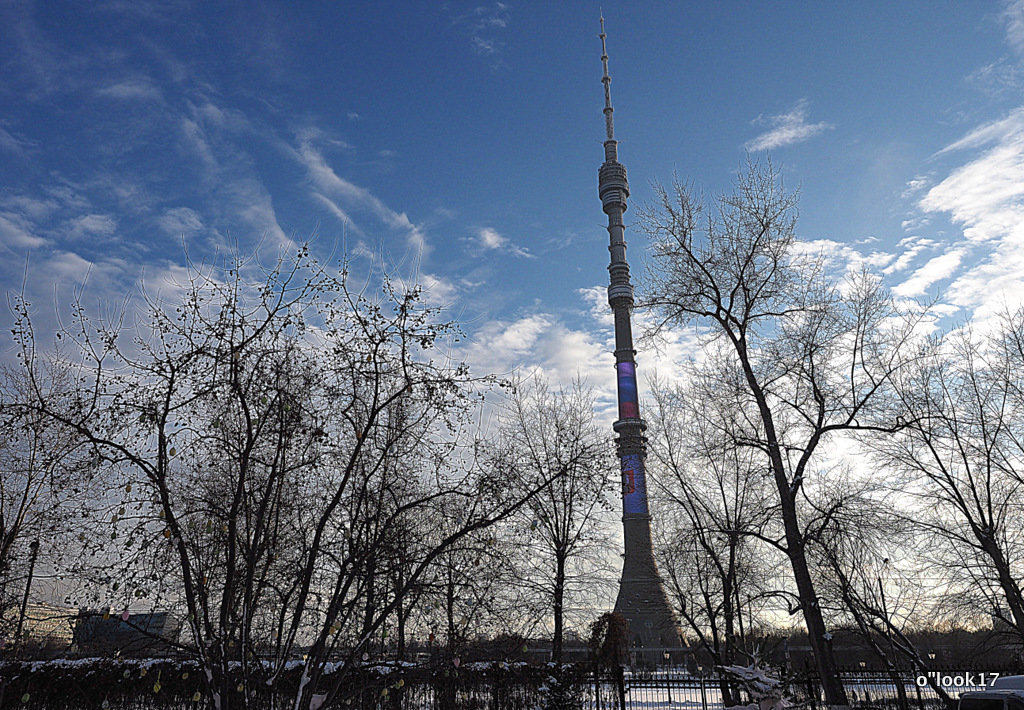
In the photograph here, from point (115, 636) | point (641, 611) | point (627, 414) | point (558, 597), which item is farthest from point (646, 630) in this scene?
point (115, 636)

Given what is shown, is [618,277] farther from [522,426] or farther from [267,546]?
[267,546]

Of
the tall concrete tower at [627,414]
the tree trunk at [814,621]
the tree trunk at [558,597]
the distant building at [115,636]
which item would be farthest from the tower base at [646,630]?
the distant building at [115,636]

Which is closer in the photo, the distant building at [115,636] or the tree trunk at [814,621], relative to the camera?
the distant building at [115,636]

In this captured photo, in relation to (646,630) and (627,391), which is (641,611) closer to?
(646,630)

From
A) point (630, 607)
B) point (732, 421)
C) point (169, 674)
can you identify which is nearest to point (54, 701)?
point (169, 674)

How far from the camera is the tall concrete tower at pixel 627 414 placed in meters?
63.2

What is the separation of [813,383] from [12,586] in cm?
1690

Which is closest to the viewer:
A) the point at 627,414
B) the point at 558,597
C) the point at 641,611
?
the point at 558,597

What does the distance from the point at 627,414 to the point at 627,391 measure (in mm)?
2610

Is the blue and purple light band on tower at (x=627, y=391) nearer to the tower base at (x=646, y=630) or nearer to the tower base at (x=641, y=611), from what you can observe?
the tower base at (x=641, y=611)

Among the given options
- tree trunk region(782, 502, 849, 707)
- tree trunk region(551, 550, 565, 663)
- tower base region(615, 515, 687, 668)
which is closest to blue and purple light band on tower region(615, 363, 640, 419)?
tower base region(615, 515, 687, 668)

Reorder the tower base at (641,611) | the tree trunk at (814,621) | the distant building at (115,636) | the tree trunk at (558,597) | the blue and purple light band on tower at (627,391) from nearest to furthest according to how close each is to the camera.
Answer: the distant building at (115,636) < the tree trunk at (814,621) < the tree trunk at (558,597) < the tower base at (641,611) < the blue and purple light band on tower at (627,391)

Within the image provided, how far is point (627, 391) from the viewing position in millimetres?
74312

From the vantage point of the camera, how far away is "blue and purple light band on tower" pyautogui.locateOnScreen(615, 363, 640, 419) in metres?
73.9
